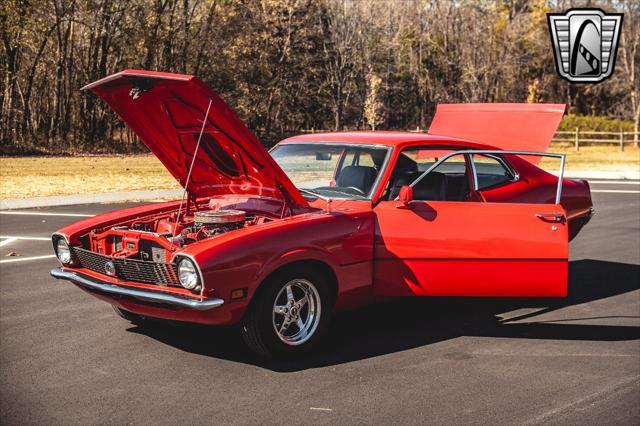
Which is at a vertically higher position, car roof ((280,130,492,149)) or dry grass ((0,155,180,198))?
car roof ((280,130,492,149))

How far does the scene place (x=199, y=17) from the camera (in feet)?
154

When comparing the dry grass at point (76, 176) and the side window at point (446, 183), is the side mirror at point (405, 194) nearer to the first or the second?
the side window at point (446, 183)

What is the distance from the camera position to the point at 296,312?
5.79m

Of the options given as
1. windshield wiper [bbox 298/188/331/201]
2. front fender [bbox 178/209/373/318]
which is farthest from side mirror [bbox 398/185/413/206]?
windshield wiper [bbox 298/188/331/201]

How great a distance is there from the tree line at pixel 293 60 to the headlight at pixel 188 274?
105 ft

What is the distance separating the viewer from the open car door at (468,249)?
20.3ft

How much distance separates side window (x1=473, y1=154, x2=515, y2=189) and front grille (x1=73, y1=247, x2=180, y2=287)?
3.18 m

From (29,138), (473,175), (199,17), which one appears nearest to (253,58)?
(199,17)

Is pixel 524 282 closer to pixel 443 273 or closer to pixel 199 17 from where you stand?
pixel 443 273

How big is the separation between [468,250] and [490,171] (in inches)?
64.0

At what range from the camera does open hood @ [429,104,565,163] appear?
27.2 feet

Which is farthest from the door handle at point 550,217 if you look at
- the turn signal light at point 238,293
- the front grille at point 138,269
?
the front grille at point 138,269

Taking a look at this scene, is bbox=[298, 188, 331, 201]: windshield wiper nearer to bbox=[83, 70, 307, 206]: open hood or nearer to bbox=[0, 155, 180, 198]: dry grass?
bbox=[83, 70, 307, 206]: open hood

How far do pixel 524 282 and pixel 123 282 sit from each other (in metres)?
3.05
